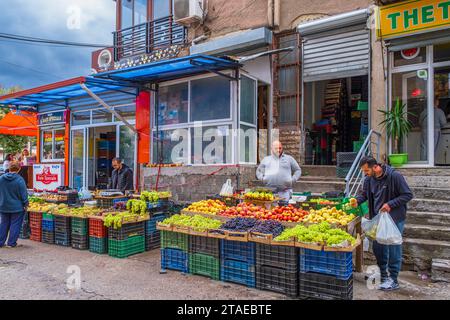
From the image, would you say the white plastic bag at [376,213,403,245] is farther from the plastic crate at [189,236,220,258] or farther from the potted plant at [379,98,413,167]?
the potted plant at [379,98,413,167]

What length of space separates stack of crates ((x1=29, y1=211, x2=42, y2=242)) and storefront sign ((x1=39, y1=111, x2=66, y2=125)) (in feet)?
20.6

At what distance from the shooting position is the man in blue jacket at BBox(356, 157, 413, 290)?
17.1ft

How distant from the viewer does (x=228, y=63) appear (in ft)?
30.6

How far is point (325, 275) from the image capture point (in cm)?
487

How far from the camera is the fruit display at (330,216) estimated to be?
5.50 metres

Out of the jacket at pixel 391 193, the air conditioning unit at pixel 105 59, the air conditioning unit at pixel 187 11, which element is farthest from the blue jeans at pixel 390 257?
the air conditioning unit at pixel 105 59

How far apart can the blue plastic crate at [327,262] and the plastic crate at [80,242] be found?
5.04m

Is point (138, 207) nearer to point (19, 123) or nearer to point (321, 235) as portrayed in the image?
point (321, 235)

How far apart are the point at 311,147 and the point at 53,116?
1024 cm

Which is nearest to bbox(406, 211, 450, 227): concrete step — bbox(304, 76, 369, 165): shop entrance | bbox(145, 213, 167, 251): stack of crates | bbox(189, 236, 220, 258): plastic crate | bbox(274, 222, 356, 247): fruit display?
bbox(274, 222, 356, 247): fruit display

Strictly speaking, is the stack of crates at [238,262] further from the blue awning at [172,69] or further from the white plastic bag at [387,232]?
the blue awning at [172,69]

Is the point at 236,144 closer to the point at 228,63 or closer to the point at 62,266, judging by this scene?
the point at 228,63

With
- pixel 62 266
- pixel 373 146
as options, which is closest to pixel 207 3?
pixel 373 146
